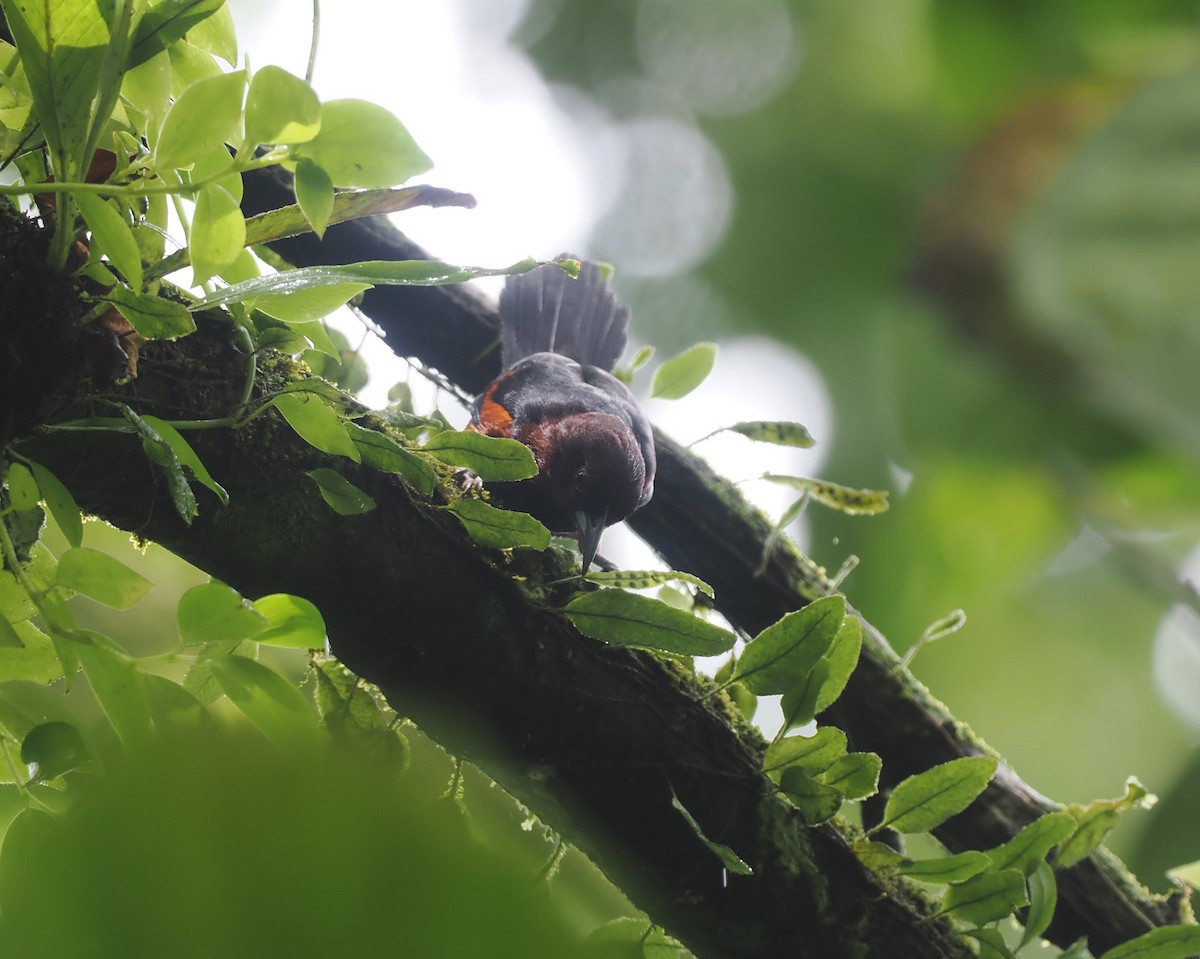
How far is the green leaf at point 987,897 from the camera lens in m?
1.70

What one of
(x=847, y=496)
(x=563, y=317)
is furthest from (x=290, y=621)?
(x=563, y=317)

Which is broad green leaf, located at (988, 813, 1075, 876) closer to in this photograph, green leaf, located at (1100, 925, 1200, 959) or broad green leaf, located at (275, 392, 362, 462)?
green leaf, located at (1100, 925, 1200, 959)

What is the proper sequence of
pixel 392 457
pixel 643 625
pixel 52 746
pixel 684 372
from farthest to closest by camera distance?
pixel 684 372
pixel 643 625
pixel 392 457
pixel 52 746

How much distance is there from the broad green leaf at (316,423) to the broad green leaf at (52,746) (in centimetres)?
45

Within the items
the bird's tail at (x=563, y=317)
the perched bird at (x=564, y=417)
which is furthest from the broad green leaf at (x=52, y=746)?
the bird's tail at (x=563, y=317)

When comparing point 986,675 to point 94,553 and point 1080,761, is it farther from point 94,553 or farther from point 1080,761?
point 94,553

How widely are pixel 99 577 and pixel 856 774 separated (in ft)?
3.93

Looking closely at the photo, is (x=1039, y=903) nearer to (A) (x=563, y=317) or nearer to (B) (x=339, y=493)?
(B) (x=339, y=493)

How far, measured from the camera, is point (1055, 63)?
777mm

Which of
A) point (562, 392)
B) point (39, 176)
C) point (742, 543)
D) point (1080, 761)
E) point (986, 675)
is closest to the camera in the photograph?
point (39, 176)

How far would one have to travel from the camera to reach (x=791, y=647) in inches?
63.7

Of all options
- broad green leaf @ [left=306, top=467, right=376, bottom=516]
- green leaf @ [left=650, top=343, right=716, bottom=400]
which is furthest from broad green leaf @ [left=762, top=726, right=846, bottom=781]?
green leaf @ [left=650, top=343, right=716, bottom=400]

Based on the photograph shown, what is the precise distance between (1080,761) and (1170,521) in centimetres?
489

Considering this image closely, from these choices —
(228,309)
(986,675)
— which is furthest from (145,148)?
(986,675)
